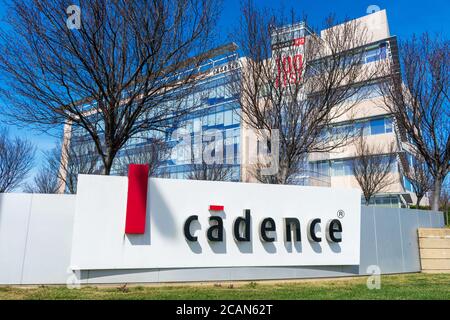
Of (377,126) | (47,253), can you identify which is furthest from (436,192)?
(377,126)

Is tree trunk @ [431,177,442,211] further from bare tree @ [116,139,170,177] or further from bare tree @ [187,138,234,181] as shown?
bare tree @ [116,139,170,177]

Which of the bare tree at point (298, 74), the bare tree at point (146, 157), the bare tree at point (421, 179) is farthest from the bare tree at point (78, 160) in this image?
Answer: the bare tree at point (421, 179)

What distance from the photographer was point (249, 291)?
24.2ft

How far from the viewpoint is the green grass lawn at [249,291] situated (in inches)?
263

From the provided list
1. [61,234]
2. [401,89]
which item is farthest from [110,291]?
[401,89]

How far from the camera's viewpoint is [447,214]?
18922 mm

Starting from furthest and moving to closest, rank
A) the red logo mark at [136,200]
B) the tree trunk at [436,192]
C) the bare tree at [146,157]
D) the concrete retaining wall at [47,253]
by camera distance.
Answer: the bare tree at [146,157], the tree trunk at [436,192], the red logo mark at [136,200], the concrete retaining wall at [47,253]

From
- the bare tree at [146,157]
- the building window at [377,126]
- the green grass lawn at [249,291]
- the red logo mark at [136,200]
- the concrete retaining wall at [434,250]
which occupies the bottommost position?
the green grass lawn at [249,291]

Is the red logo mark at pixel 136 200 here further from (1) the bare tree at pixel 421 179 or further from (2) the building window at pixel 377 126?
(2) the building window at pixel 377 126

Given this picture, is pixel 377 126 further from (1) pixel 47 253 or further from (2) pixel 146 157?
(1) pixel 47 253

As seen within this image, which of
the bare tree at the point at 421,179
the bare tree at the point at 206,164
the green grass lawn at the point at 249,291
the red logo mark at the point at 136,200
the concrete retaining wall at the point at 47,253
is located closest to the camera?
the green grass lawn at the point at 249,291

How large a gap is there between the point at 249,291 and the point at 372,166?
61.6ft

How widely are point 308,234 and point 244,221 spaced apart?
6.15 feet

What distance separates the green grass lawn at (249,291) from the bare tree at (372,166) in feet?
49.7
